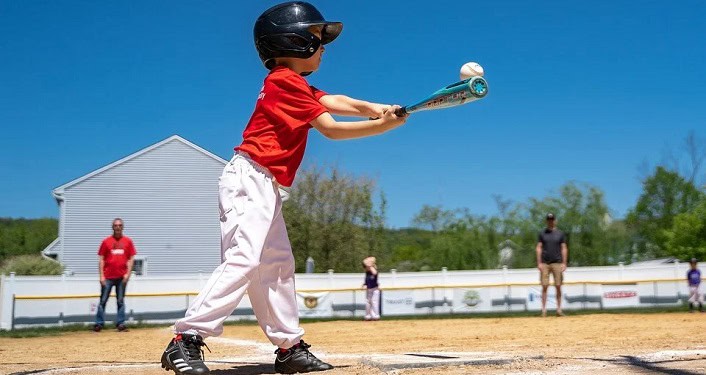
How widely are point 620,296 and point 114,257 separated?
50.4 ft

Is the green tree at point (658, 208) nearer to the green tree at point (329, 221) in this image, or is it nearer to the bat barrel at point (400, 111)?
the green tree at point (329, 221)

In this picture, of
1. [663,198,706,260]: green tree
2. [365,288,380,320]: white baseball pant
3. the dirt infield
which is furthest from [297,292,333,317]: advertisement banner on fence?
[663,198,706,260]: green tree

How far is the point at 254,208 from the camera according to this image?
371cm

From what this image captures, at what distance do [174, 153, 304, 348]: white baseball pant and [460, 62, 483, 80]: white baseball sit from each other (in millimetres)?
1216

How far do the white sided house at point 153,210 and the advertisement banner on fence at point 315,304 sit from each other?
14.6 meters

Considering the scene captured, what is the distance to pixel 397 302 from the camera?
2034 centimetres

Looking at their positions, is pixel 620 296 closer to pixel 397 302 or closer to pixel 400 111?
pixel 397 302

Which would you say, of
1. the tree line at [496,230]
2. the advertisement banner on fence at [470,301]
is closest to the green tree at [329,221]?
the tree line at [496,230]

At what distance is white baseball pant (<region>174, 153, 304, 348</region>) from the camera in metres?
3.57

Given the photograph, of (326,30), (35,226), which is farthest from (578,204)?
(35,226)

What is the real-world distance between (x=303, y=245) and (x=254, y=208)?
37.3 m

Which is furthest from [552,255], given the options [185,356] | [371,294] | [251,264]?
[185,356]

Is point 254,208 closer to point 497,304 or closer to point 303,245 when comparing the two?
point 497,304

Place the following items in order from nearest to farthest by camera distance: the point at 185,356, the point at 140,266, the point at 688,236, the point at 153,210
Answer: the point at 185,356 → the point at 140,266 → the point at 153,210 → the point at 688,236
